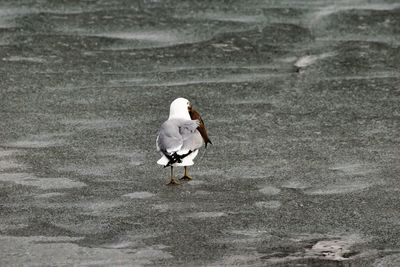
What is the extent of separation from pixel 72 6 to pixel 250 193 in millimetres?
8095

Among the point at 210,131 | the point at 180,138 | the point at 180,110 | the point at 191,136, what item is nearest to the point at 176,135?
the point at 180,138

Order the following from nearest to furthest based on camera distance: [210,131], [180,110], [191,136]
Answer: [191,136]
[180,110]
[210,131]

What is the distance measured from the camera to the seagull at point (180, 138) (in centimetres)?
898

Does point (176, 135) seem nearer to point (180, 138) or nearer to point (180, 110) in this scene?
point (180, 138)

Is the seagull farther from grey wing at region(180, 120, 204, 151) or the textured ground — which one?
the textured ground

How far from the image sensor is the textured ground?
305 inches

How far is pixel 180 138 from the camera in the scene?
30.0 feet

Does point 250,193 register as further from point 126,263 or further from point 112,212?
point 126,263

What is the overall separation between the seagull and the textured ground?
258mm

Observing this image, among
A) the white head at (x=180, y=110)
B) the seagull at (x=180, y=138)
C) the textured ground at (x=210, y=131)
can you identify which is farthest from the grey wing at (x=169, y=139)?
the textured ground at (x=210, y=131)

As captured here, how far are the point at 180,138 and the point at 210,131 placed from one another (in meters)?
1.82

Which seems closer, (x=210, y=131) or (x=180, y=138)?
(x=180, y=138)

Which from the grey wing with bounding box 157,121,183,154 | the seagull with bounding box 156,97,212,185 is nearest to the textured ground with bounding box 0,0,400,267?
the seagull with bounding box 156,97,212,185

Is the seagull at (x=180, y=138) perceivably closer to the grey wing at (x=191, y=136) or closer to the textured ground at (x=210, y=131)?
the grey wing at (x=191, y=136)
